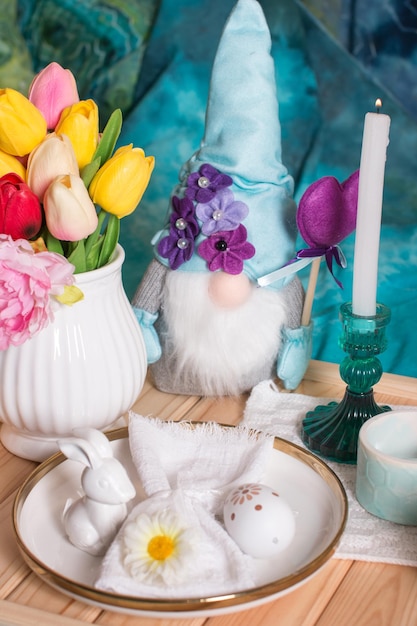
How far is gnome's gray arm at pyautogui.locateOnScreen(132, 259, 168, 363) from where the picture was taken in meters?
0.82

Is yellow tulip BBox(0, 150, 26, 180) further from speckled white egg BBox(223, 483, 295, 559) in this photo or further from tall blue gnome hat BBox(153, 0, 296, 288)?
speckled white egg BBox(223, 483, 295, 559)

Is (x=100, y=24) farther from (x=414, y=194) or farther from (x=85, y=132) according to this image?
(x=85, y=132)

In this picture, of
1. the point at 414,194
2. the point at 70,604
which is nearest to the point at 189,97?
the point at 414,194

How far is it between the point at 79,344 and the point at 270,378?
0.76ft

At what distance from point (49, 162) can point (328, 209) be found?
238mm

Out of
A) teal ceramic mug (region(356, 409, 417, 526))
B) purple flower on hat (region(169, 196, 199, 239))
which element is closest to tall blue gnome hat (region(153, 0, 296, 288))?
purple flower on hat (region(169, 196, 199, 239))

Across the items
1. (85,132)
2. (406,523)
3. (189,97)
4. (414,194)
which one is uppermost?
(85,132)

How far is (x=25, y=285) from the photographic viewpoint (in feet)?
1.96

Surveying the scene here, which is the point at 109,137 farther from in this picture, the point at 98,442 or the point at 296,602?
the point at 296,602

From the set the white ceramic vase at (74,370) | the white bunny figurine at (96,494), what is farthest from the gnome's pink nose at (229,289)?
the white bunny figurine at (96,494)

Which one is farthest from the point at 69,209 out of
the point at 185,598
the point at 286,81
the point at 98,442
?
the point at 286,81

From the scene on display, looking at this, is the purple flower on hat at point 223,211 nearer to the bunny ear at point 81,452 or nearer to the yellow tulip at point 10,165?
the yellow tulip at point 10,165

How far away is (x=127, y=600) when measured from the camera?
500mm

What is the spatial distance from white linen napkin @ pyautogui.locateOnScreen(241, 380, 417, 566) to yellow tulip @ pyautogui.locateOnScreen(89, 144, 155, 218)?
8.9 inches
